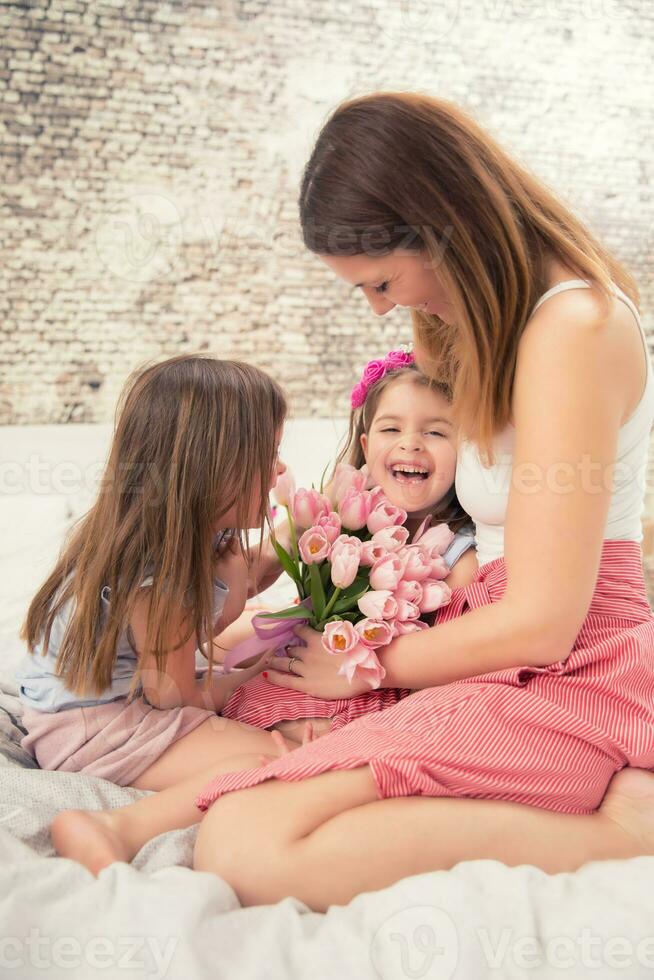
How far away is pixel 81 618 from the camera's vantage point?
1.28 meters

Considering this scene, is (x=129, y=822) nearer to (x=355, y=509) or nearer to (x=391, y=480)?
(x=355, y=509)

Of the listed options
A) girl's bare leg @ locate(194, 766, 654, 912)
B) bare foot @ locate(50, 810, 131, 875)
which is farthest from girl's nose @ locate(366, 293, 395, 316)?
bare foot @ locate(50, 810, 131, 875)

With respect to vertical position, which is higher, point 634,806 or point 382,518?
→ point 382,518

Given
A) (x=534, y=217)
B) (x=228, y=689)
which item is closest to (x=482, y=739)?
(x=228, y=689)

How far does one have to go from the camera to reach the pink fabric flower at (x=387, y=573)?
4.35ft

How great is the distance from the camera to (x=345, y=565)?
1321 millimetres

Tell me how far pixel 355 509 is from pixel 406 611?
209 millimetres

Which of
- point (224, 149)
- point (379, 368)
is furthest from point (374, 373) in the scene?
point (224, 149)

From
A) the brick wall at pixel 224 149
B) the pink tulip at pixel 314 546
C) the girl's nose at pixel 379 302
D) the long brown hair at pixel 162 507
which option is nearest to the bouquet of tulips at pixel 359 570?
the pink tulip at pixel 314 546

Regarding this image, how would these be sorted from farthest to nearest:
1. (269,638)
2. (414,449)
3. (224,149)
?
1. (224,149)
2. (414,449)
3. (269,638)

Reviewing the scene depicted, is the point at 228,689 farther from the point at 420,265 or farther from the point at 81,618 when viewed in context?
the point at 420,265

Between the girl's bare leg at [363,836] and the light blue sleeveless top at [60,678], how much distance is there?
0.33 m

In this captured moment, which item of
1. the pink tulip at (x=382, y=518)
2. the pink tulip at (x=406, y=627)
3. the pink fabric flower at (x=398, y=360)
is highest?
the pink fabric flower at (x=398, y=360)

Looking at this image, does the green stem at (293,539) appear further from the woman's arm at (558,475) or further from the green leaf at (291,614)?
the woman's arm at (558,475)
